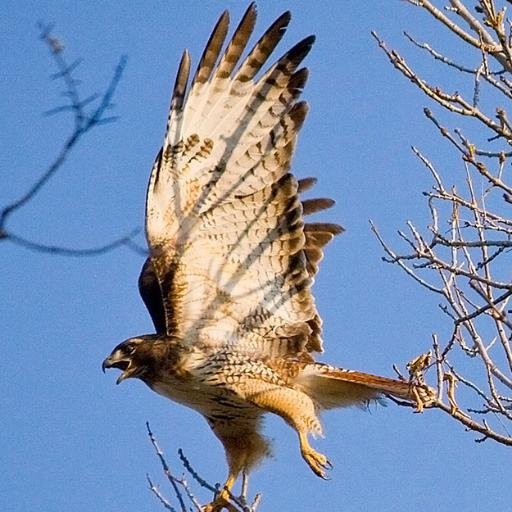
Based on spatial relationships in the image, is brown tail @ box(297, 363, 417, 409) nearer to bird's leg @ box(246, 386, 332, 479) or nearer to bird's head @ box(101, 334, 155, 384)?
bird's leg @ box(246, 386, 332, 479)

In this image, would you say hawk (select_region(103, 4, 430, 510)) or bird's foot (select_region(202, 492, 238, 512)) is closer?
bird's foot (select_region(202, 492, 238, 512))

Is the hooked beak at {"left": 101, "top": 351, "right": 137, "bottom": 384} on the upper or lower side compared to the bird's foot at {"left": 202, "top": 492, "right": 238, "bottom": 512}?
upper

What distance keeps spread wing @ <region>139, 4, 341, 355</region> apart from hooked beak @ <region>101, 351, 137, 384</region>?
0.28 metres

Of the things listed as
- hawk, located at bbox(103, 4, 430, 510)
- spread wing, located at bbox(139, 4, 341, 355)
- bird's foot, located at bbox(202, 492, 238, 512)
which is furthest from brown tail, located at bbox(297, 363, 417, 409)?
bird's foot, located at bbox(202, 492, 238, 512)

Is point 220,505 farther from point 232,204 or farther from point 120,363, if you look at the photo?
point 232,204

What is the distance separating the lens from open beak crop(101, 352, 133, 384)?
656 cm

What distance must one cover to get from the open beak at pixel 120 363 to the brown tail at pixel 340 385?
3.09 feet

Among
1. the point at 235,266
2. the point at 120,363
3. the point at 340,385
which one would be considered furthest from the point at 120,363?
the point at 340,385

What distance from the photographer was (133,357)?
21.5ft

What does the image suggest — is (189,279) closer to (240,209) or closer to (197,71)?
(240,209)

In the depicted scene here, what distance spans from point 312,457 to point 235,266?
1.10 metres

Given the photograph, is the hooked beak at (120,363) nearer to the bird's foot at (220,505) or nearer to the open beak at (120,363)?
the open beak at (120,363)

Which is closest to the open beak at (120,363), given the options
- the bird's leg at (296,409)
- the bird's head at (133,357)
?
the bird's head at (133,357)

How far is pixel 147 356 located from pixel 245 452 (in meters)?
0.77
